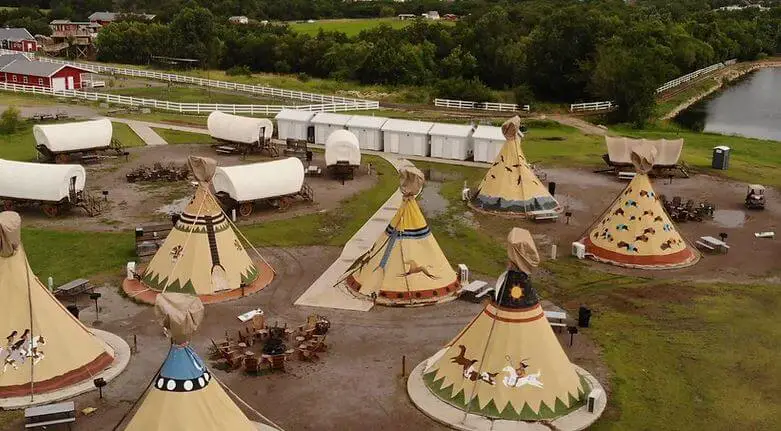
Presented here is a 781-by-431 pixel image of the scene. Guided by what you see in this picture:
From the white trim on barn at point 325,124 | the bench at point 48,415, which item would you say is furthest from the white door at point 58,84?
the bench at point 48,415

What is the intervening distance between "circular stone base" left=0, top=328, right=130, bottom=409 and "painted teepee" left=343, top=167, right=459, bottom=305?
9.27 m

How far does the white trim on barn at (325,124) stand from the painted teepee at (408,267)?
31.2 m

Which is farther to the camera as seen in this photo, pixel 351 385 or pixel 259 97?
pixel 259 97

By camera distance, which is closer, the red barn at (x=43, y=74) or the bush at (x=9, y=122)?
the bush at (x=9, y=122)

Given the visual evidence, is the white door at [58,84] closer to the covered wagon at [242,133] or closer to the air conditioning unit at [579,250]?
the covered wagon at [242,133]

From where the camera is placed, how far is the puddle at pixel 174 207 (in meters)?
41.6

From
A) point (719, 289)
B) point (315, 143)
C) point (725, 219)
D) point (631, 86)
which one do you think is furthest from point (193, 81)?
point (719, 289)

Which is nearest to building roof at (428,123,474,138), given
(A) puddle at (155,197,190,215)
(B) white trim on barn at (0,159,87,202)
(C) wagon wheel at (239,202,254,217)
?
(C) wagon wheel at (239,202,254,217)

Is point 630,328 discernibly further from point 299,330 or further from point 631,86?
point 631,86

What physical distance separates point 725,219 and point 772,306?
12668 millimetres

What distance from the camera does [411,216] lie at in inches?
1177

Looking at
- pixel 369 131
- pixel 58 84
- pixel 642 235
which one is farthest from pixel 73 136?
pixel 642 235

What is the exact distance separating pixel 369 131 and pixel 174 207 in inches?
804

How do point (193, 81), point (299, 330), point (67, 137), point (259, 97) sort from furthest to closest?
point (193, 81)
point (259, 97)
point (67, 137)
point (299, 330)
